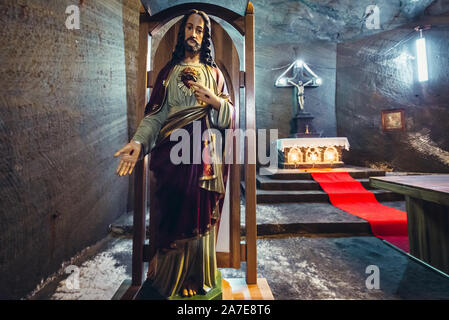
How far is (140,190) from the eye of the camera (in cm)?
151

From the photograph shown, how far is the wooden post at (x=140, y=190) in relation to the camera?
1.47m

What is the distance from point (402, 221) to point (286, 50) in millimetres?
6229

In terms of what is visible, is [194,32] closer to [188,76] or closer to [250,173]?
[188,76]

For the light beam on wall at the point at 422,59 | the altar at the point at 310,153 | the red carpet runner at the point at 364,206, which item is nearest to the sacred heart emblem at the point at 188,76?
the red carpet runner at the point at 364,206

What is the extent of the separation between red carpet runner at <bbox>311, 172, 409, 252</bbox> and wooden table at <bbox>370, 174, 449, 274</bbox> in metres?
0.26

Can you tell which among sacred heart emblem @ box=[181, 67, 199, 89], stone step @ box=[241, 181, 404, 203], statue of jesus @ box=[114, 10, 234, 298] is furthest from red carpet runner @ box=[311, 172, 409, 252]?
sacred heart emblem @ box=[181, 67, 199, 89]

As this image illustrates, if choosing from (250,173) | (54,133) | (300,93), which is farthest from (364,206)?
(54,133)

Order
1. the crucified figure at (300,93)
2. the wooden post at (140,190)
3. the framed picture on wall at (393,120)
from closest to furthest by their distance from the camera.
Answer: the wooden post at (140,190) < the framed picture on wall at (393,120) < the crucified figure at (300,93)

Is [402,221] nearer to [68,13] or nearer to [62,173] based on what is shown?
[62,173]

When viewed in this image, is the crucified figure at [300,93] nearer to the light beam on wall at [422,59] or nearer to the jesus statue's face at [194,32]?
the light beam on wall at [422,59]

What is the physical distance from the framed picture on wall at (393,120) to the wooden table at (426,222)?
205 inches

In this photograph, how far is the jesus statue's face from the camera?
135 cm

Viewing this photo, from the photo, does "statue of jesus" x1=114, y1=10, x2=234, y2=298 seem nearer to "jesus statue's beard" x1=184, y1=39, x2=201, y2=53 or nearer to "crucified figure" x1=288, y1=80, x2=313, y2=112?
"jesus statue's beard" x1=184, y1=39, x2=201, y2=53

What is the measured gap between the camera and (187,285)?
4.04 ft
